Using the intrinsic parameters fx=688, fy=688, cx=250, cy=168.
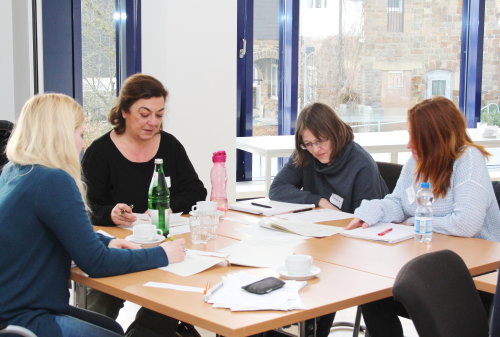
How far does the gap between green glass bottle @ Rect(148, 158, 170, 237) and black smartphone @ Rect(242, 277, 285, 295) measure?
680 millimetres

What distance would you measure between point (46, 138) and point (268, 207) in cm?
131

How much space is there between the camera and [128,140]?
2994mm

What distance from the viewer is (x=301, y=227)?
8.60ft

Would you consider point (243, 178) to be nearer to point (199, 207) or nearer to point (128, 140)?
point (128, 140)

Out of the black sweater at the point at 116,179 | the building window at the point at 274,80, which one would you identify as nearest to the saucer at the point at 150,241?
the black sweater at the point at 116,179

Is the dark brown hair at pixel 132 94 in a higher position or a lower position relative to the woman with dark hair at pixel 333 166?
higher

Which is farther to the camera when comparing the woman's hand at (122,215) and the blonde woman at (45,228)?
the woman's hand at (122,215)

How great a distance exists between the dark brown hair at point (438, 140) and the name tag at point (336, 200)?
0.53 metres

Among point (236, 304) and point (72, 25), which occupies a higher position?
point (72, 25)

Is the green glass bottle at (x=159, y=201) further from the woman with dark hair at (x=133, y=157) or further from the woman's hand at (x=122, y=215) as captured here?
the woman with dark hair at (x=133, y=157)

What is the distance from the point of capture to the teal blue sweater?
1854 mm

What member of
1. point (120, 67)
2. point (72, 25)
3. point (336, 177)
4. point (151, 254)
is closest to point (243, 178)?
point (120, 67)

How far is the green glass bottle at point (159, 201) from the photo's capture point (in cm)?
246

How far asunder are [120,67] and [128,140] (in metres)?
1.98
